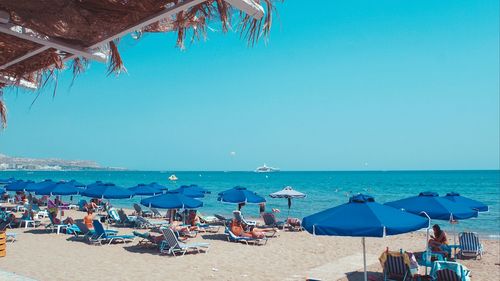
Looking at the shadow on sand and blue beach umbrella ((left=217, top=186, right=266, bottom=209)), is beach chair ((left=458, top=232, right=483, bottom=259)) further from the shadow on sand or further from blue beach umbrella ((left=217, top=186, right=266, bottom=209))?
blue beach umbrella ((left=217, top=186, right=266, bottom=209))

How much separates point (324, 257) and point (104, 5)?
31.3ft

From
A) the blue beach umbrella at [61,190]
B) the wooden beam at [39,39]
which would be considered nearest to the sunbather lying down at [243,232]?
the blue beach umbrella at [61,190]

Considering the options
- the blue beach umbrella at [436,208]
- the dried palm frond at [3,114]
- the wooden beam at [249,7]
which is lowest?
the blue beach umbrella at [436,208]

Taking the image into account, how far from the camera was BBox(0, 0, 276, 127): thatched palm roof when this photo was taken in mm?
2402

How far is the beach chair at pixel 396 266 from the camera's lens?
24.1 feet

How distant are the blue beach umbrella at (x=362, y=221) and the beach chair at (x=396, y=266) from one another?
5.15ft

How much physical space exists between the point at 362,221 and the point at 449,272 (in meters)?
2.36

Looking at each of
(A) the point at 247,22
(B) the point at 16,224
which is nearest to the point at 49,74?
(A) the point at 247,22

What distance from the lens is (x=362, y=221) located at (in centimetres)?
559

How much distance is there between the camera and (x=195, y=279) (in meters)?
8.12

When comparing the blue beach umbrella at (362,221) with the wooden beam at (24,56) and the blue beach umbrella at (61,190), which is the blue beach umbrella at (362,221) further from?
the blue beach umbrella at (61,190)

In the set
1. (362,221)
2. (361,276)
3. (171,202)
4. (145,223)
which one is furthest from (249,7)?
(145,223)

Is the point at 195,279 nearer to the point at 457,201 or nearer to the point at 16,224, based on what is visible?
the point at 457,201

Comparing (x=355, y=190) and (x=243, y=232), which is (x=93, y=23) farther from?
(x=355, y=190)
